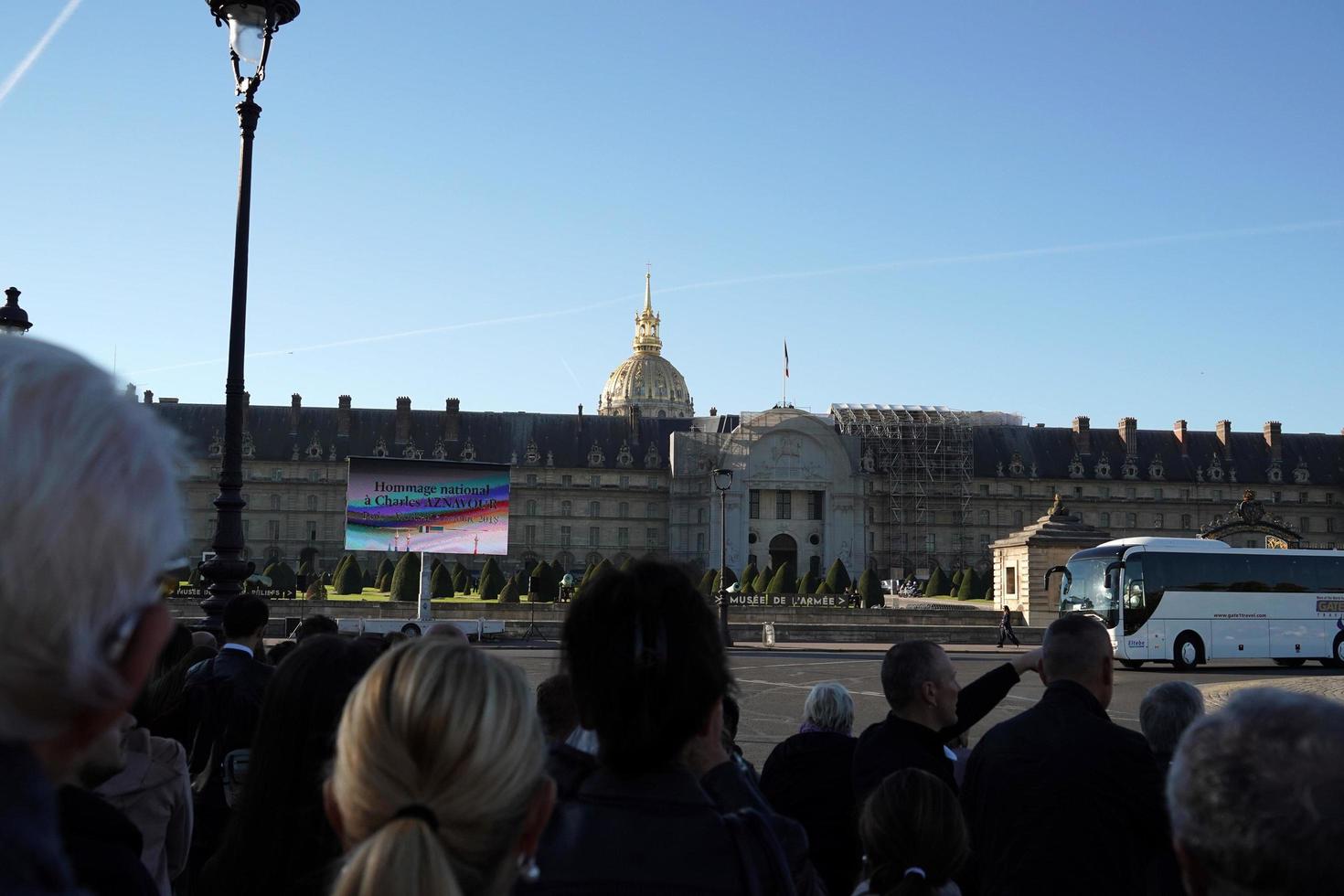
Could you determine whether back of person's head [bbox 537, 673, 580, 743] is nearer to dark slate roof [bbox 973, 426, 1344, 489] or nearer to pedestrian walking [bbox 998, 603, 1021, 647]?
pedestrian walking [bbox 998, 603, 1021, 647]

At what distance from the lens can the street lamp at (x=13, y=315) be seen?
10.5 metres

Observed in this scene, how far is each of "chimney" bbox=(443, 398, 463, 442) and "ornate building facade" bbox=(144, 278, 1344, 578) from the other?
89 mm

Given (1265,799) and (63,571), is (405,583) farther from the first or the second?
(63,571)

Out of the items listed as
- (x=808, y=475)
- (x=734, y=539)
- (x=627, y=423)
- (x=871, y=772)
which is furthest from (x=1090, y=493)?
(x=871, y=772)

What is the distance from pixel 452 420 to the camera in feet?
268

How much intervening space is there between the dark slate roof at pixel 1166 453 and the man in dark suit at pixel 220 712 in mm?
78366

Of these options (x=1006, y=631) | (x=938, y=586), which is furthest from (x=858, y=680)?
(x=938, y=586)

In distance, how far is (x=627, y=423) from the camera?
82562mm

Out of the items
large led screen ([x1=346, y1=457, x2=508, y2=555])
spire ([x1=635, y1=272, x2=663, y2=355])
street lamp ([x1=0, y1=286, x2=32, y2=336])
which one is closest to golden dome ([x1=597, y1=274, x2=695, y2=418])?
spire ([x1=635, y1=272, x2=663, y2=355])

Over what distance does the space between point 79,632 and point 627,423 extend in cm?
8146

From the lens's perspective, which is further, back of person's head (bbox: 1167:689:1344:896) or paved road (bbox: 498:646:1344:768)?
paved road (bbox: 498:646:1344:768)

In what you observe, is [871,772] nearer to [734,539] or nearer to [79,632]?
[79,632]

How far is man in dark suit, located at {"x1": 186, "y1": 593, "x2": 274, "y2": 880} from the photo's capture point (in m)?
4.30

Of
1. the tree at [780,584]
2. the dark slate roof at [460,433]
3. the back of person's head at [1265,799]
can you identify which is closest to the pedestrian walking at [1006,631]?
the tree at [780,584]
